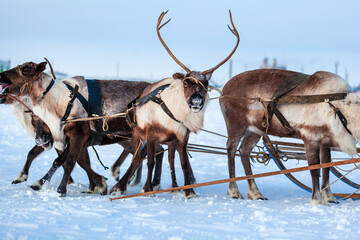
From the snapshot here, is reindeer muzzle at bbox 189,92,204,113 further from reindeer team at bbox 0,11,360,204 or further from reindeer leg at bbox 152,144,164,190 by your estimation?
reindeer leg at bbox 152,144,164,190

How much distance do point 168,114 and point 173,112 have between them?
8 cm

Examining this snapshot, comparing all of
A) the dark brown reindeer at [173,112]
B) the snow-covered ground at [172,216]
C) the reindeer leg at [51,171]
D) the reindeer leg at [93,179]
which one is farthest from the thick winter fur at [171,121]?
the reindeer leg at [51,171]

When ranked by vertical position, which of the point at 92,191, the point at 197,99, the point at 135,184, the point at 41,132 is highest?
the point at 197,99

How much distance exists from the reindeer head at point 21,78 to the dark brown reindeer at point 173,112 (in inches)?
58.7

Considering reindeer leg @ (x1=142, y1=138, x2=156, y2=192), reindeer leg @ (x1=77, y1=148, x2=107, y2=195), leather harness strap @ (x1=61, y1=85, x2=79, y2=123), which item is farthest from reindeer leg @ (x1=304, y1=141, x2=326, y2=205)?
leather harness strap @ (x1=61, y1=85, x2=79, y2=123)

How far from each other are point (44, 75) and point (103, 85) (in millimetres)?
916

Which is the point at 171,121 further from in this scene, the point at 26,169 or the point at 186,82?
the point at 26,169

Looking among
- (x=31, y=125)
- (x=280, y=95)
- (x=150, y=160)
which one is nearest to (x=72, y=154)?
(x=150, y=160)

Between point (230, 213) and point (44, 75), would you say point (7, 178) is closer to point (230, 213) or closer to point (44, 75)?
point (44, 75)

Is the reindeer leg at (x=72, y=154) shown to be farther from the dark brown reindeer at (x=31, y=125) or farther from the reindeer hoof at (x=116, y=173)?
the reindeer hoof at (x=116, y=173)

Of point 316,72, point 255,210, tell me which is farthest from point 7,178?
point 316,72

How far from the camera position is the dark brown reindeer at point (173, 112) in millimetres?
6426

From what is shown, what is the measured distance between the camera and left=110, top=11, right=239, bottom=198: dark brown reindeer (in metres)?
6.43

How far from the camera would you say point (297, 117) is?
6566mm
